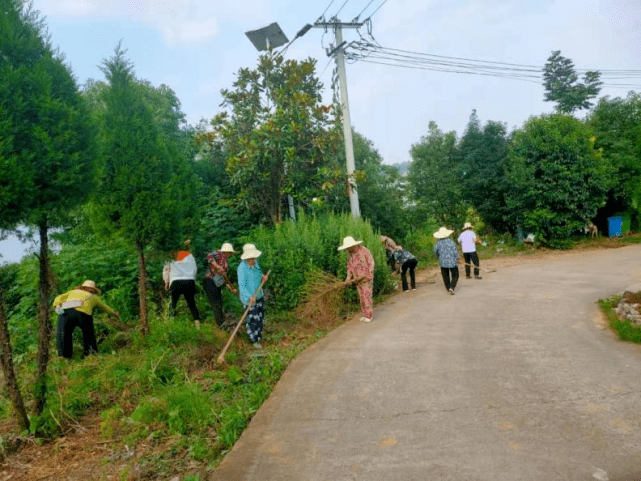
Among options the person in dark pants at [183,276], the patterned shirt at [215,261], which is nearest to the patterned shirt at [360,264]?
the patterned shirt at [215,261]

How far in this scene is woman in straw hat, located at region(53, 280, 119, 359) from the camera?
7.02 metres

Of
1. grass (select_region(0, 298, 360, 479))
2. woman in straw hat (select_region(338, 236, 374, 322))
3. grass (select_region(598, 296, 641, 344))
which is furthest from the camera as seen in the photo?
woman in straw hat (select_region(338, 236, 374, 322))

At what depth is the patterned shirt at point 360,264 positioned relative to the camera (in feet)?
26.3

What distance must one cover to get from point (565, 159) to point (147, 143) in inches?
589

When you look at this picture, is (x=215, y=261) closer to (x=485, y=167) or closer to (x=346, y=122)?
(x=346, y=122)

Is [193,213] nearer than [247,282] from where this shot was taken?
No

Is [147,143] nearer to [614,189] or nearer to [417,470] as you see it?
[417,470]

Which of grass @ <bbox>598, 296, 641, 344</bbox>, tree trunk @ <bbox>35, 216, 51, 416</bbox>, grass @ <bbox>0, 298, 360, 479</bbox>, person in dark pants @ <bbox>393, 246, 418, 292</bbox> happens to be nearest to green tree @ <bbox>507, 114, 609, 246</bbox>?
person in dark pants @ <bbox>393, 246, 418, 292</bbox>

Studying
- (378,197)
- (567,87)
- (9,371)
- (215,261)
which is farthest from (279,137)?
(567,87)

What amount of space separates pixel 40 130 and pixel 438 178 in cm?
1670

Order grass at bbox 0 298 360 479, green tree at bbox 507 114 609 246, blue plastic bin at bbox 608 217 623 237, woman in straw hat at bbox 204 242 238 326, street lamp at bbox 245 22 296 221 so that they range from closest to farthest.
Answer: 1. grass at bbox 0 298 360 479
2. woman in straw hat at bbox 204 242 238 326
3. street lamp at bbox 245 22 296 221
4. green tree at bbox 507 114 609 246
5. blue plastic bin at bbox 608 217 623 237

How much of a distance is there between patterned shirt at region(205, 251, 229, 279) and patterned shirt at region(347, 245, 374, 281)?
241 centimetres

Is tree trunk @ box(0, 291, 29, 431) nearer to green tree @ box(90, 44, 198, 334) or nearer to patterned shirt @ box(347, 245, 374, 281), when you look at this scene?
green tree @ box(90, 44, 198, 334)

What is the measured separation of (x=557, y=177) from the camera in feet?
51.8
